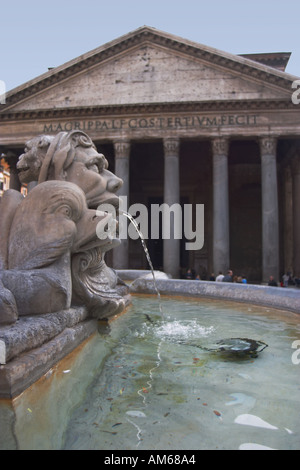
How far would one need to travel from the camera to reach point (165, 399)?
60.0 inches

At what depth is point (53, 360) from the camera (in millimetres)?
1735

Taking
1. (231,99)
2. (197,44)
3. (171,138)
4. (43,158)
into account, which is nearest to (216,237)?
(171,138)

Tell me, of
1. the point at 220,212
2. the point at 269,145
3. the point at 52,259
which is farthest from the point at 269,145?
the point at 52,259

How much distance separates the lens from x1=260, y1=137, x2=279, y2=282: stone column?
15.4 metres

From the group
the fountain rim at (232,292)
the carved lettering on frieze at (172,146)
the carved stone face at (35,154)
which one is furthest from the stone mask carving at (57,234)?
the carved lettering on frieze at (172,146)

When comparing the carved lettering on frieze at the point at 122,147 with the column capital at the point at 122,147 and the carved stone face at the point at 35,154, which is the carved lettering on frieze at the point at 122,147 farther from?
the carved stone face at the point at 35,154

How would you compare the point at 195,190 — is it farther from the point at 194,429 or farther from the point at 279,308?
the point at 194,429

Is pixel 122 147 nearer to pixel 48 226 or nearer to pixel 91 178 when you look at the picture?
pixel 91 178

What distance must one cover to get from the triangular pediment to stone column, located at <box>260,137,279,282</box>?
233 centimetres

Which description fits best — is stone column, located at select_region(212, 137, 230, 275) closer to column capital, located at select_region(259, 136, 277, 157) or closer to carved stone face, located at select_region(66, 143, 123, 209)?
column capital, located at select_region(259, 136, 277, 157)

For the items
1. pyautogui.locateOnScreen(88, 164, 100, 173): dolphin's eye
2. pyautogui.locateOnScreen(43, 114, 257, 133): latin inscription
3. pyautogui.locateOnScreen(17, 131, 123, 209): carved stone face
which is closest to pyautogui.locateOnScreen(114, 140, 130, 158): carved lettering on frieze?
pyautogui.locateOnScreen(43, 114, 257, 133): latin inscription

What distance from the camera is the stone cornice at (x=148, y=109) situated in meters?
15.8

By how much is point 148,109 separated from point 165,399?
16.2 metres

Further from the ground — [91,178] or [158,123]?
[158,123]
